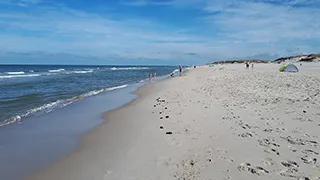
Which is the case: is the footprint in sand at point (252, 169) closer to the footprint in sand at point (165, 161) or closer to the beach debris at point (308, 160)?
the beach debris at point (308, 160)

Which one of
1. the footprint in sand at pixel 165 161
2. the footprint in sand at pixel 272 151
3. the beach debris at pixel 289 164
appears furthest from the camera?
the footprint in sand at pixel 272 151

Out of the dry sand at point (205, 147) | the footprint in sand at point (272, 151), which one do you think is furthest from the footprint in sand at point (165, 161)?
the footprint in sand at point (272, 151)

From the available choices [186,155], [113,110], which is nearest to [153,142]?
[186,155]

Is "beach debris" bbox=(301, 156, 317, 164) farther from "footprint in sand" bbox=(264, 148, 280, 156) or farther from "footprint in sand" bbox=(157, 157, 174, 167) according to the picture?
"footprint in sand" bbox=(157, 157, 174, 167)

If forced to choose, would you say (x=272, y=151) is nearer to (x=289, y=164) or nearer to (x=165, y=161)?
(x=289, y=164)

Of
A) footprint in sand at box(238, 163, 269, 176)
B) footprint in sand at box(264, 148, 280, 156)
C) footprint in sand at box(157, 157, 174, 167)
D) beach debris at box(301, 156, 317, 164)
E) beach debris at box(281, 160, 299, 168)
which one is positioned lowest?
footprint in sand at box(157, 157, 174, 167)

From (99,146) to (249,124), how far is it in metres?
4.13

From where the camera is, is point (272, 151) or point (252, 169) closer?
point (252, 169)

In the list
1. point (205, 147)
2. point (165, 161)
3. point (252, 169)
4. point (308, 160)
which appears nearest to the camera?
point (252, 169)


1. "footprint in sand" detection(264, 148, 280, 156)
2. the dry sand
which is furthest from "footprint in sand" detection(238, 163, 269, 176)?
"footprint in sand" detection(264, 148, 280, 156)

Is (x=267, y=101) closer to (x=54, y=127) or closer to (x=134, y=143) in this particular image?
(x=134, y=143)

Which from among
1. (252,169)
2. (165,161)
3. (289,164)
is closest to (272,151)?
(289,164)

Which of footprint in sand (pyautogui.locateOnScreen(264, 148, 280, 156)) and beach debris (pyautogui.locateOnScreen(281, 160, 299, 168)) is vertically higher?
beach debris (pyautogui.locateOnScreen(281, 160, 299, 168))

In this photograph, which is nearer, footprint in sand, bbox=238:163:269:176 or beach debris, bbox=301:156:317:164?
footprint in sand, bbox=238:163:269:176
